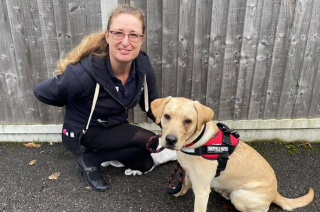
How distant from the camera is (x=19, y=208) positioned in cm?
341

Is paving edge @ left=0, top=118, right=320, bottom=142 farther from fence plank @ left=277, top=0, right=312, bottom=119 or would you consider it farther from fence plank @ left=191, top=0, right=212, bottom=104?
fence plank @ left=191, top=0, right=212, bottom=104

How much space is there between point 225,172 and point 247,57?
1.84m

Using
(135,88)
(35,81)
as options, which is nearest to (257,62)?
(135,88)

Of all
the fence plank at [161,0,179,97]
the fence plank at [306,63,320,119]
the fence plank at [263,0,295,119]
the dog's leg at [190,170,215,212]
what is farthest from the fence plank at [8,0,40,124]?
the fence plank at [306,63,320,119]

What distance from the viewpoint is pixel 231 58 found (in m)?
4.18

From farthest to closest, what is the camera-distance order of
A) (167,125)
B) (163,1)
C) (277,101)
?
(277,101) < (163,1) < (167,125)

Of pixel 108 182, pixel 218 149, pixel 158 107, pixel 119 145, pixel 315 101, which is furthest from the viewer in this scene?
pixel 315 101

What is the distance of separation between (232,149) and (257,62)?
167 cm

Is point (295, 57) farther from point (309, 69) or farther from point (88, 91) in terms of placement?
point (88, 91)

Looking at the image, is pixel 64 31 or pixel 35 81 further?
pixel 35 81

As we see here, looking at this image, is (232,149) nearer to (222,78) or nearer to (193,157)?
(193,157)

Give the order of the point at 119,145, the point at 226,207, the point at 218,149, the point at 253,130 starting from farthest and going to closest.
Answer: the point at 253,130 → the point at 119,145 → the point at 226,207 → the point at 218,149

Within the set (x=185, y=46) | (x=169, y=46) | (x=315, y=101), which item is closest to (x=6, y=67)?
(x=169, y=46)

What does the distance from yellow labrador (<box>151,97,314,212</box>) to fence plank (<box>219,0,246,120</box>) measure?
1.26m
